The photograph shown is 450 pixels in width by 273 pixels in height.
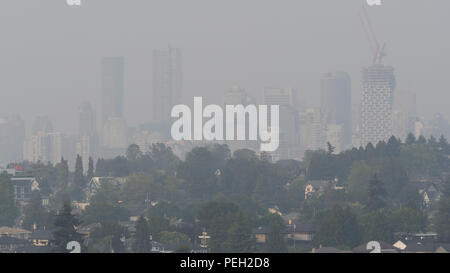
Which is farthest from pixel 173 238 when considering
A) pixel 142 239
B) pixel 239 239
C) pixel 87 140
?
pixel 87 140

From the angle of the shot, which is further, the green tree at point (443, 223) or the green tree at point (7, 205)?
the green tree at point (7, 205)

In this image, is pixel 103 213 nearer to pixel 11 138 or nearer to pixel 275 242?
pixel 275 242

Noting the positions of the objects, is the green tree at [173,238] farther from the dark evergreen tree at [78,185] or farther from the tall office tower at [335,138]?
the tall office tower at [335,138]

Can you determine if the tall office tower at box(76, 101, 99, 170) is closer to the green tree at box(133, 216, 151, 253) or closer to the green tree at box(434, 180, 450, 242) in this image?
the green tree at box(434, 180, 450, 242)

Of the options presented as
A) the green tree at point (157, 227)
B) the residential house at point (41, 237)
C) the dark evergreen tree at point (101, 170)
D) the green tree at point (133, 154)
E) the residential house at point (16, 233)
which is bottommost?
the residential house at point (16, 233)

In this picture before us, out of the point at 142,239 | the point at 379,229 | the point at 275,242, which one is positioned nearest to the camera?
the point at 275,242

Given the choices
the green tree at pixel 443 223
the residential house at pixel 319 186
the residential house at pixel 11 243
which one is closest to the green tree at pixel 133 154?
the residential house at pixel 319 186
